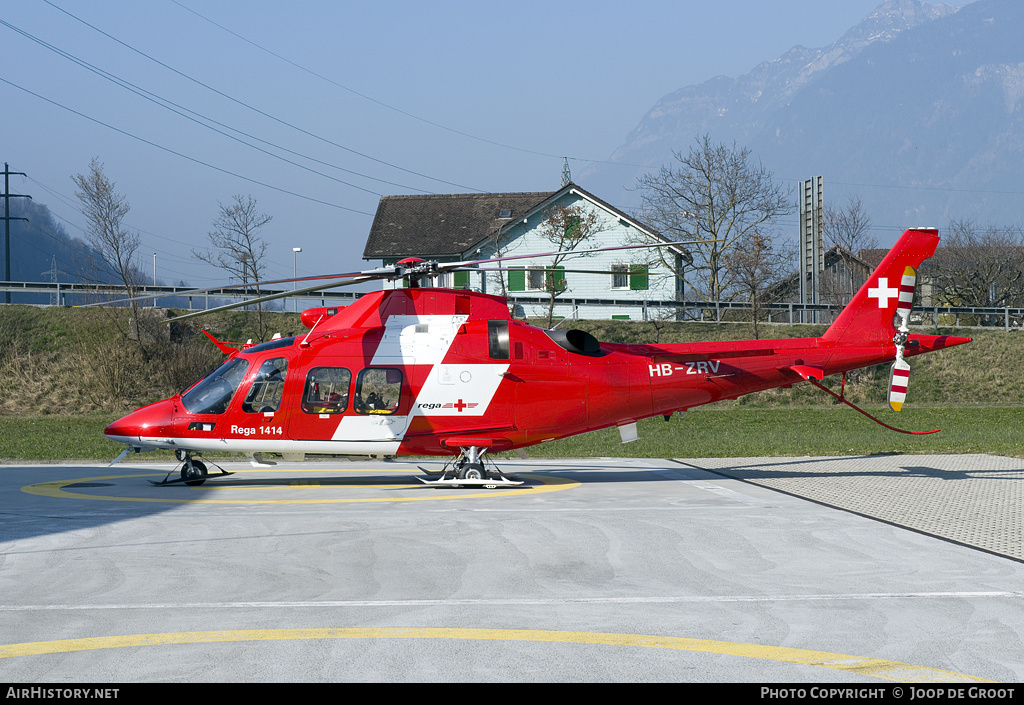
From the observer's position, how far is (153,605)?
23.3ft

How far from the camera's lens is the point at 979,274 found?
2231 inches

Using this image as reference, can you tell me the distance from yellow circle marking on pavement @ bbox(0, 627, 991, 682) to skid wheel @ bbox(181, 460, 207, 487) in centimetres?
892

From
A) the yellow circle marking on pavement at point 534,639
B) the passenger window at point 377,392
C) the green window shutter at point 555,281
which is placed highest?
the green window shutter at point 555,281

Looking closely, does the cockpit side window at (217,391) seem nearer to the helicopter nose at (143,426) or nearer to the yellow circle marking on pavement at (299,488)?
the helicopter nose at (143,426)

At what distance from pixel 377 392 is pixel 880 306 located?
28.9 ft

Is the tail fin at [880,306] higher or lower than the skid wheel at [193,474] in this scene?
higher

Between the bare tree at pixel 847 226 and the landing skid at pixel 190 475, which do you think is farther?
the bare tree at pixel 847 226

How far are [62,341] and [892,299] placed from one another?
33.1m

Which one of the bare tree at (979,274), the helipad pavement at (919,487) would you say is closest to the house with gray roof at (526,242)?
the bare tree at (979,274)

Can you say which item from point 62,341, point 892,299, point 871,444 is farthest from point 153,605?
point 62,341

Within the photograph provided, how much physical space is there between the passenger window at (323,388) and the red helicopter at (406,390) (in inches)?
0.6

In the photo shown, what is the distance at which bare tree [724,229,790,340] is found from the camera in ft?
137

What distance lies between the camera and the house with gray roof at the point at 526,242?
162 ft

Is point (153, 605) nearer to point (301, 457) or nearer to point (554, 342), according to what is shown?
point (301, 457)
